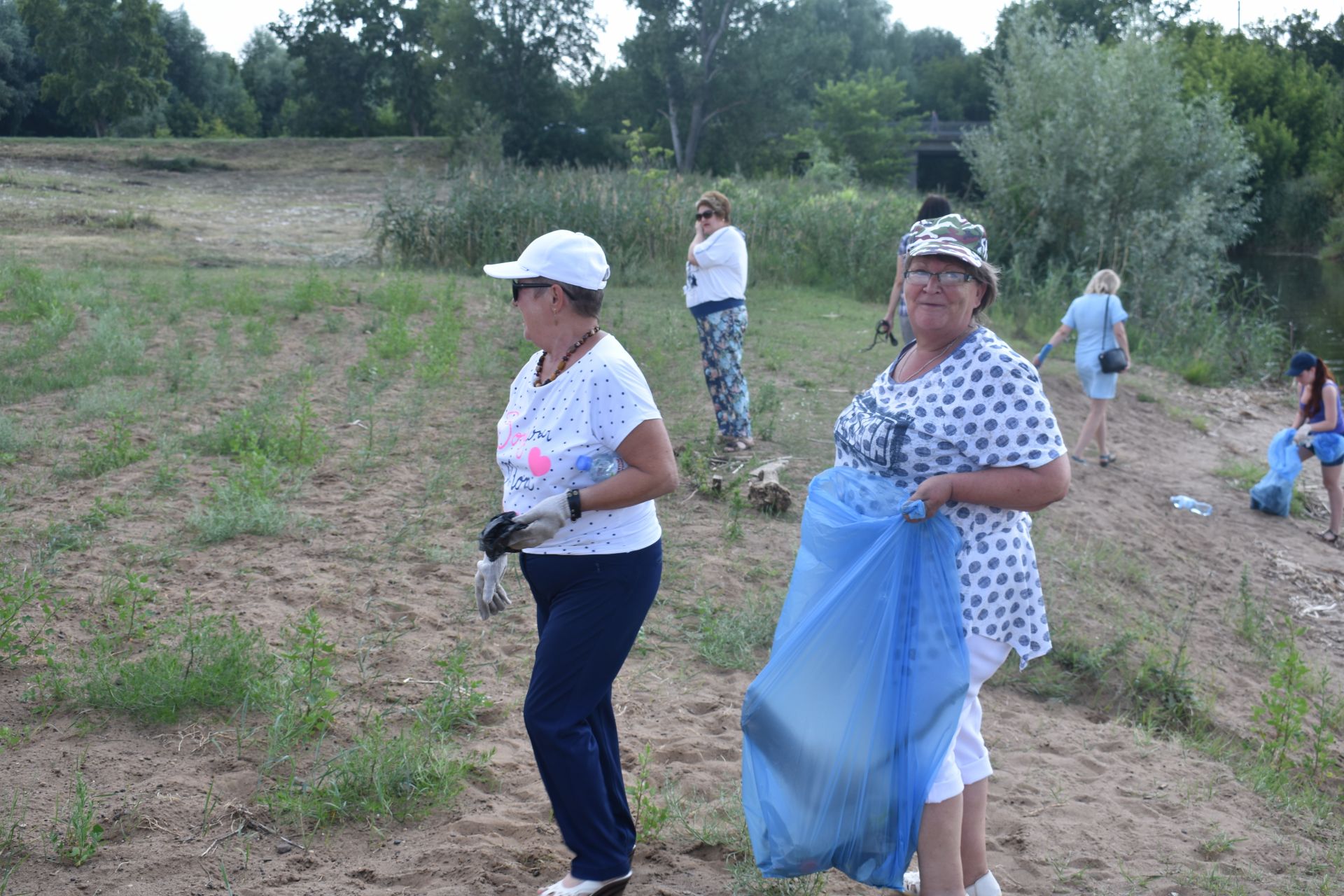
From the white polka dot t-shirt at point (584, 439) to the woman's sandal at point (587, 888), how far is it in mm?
943

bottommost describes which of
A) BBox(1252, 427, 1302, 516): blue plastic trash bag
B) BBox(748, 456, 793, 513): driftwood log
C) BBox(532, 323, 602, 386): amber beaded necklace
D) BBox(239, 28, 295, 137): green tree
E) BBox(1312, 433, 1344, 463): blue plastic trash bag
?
BBox(1252, 427, 1302, 516): blue plastic trash bag

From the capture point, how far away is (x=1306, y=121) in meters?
43.1

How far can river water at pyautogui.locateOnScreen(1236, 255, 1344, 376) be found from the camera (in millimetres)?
20547

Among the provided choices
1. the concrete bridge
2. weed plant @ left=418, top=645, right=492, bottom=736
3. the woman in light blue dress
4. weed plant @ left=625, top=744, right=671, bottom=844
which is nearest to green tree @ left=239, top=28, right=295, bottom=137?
the concrete bridge

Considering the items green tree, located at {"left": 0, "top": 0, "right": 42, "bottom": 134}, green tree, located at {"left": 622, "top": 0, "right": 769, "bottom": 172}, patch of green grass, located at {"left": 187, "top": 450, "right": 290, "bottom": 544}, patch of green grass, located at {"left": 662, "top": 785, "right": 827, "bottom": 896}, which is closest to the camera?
patch of green grass, located at {"left": 662, "top": 785, "right": 827, "bottom": 896}

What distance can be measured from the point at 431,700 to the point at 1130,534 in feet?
21.7

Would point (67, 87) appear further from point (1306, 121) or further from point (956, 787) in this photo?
point (1306, 121)

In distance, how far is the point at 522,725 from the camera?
14.3 feet

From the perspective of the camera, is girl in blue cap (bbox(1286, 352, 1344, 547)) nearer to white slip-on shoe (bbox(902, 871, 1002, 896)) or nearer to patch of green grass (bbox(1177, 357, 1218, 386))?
patch of green grass (bbox(1177, 357, 1218, 386))

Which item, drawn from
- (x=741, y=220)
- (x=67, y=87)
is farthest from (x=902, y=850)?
(x=67, y=87)

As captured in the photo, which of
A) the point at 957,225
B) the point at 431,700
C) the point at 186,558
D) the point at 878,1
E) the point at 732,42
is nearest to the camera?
the point at 957,225

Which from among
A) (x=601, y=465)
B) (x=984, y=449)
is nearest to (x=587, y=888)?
(x=601, y=465)

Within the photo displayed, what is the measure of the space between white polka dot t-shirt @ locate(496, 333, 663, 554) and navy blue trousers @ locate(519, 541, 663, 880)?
53 mm

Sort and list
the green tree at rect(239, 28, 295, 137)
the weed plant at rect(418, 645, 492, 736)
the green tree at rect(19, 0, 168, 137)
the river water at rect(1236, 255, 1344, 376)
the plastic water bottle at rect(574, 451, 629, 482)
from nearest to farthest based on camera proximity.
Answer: the plastic water bottle at rect(574, 451, 629, 482) → the weed plant at rect(418, 645, 492, 736) → the river water at rect(1236, 255, 1344, 376) → the green tree at rect(19, 0, 168, 137) → the green tree at rect(239, 28, 295, 137)
